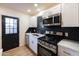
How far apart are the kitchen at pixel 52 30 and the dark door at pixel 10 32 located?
0.31 ft

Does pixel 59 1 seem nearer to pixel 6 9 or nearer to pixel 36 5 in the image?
pixel 36 5

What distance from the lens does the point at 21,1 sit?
1196 millimetres

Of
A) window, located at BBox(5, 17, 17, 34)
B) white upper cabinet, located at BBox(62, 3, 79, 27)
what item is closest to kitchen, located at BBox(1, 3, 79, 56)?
white upper cabinet, located at BBox(62, 3, 79, 27)

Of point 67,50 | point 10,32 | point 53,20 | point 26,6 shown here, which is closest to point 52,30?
point 53,20

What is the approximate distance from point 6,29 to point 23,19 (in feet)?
1.00

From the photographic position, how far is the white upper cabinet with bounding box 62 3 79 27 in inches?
49.8

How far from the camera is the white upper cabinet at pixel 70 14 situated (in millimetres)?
1265

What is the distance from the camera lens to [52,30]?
1.47m

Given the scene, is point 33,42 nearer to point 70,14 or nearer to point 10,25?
point 10,25

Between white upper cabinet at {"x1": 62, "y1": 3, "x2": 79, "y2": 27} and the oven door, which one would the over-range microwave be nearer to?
white upper cabinet at {"x1": 62, "y1": 3, "x2": 79, "y2": 27}

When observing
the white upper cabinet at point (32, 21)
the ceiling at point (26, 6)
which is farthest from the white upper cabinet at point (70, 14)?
the white upper cabinet at point (32, 21)

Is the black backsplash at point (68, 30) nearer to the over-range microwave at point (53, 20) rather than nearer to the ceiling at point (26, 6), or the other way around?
the over-range microwave at point (53, 20)

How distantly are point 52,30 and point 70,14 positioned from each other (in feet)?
1.29

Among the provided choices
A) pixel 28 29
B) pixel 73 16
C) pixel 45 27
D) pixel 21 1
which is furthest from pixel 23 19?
pixel 73 16
